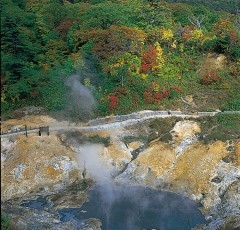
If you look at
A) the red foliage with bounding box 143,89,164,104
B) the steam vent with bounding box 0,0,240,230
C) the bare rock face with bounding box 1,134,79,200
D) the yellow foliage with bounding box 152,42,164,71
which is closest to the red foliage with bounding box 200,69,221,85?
the steam vent with bounding box 0,0,240,230

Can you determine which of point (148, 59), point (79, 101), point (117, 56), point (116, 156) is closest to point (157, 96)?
point (148, 59)

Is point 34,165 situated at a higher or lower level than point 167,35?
lower

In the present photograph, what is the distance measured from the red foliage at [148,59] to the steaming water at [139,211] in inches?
916

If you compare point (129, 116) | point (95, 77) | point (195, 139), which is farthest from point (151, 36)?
point (195, 139)

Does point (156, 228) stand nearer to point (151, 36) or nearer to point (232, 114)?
point (232, 114)

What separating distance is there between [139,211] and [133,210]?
27.9 inches

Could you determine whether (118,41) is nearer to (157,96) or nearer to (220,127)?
(157,96)

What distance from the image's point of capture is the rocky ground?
47531 millimetres

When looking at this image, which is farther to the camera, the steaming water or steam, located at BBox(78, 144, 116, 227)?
steam, located at BBox(78, 144, 116, 227)

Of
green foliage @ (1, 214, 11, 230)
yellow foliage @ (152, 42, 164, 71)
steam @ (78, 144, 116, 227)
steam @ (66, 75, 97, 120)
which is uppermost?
yellow foliage @ (152, 42, 164, 71)

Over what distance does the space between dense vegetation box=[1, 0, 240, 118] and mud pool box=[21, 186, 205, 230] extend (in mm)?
15364

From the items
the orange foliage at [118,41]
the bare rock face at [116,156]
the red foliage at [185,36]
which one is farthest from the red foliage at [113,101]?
the red foliage at [185,36]

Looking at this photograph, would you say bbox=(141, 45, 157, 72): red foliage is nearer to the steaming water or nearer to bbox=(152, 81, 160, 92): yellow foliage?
bbox=(152, 81, 160, 92): yellow foliage

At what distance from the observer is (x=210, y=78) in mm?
66438
